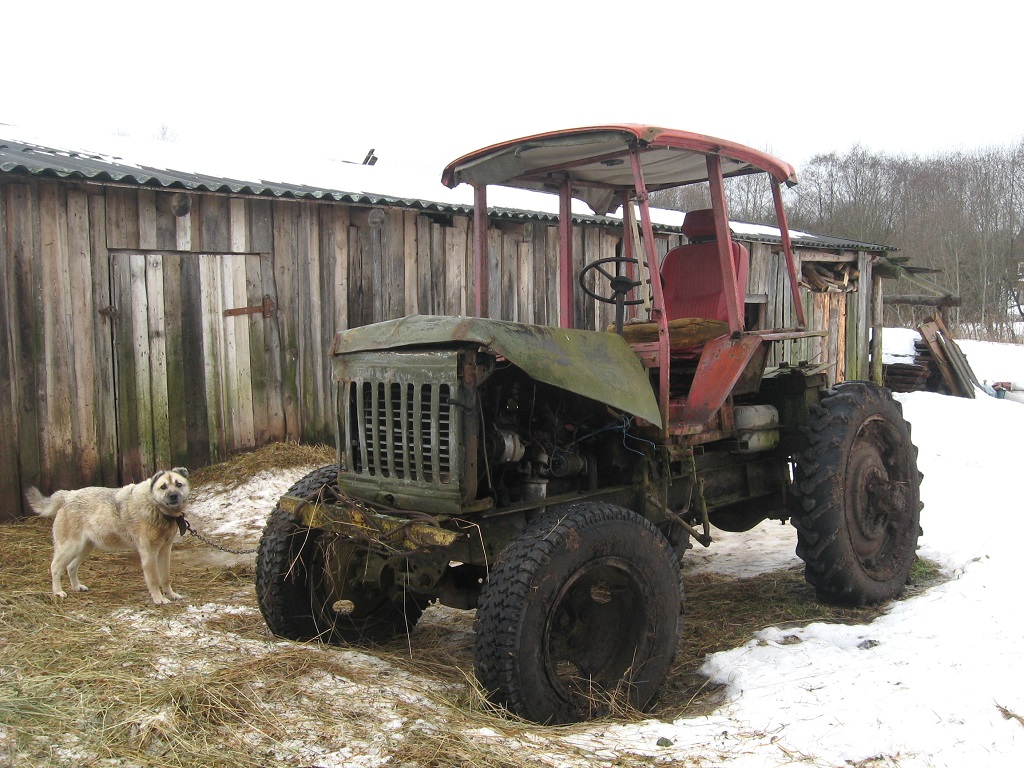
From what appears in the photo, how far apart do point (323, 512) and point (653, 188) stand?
2.96 meters

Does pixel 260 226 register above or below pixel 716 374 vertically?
above

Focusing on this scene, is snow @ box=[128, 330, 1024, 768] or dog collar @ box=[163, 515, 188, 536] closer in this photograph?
snow @ box=[128, 330, 1024, 768]

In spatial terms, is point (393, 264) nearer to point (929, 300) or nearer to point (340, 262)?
point (340, 262)

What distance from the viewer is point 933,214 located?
110 ft

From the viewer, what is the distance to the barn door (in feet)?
24.4

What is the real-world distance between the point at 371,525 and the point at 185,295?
16.5ft

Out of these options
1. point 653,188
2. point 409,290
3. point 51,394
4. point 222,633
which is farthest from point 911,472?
point 51,394

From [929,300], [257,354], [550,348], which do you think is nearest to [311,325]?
[257,354]

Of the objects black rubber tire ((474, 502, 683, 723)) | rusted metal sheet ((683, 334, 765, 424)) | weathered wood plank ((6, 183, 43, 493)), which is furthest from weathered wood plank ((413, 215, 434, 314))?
black rubber tire ((474, 502, 683, 723))

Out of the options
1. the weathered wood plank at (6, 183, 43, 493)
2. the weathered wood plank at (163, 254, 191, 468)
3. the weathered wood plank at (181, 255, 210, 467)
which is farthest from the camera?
the weathered wood plank at (181, 255, 210, 467)

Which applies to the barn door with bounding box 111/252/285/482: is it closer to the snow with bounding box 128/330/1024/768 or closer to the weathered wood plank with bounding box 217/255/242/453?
the weathered wood plank with bounding box 217/255/242/453

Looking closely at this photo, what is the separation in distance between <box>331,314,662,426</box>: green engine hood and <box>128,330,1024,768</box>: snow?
4.11 feet

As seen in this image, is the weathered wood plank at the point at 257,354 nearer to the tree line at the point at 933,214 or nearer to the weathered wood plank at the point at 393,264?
the weathered wood plank at the point at 393,264

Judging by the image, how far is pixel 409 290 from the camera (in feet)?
30.9
